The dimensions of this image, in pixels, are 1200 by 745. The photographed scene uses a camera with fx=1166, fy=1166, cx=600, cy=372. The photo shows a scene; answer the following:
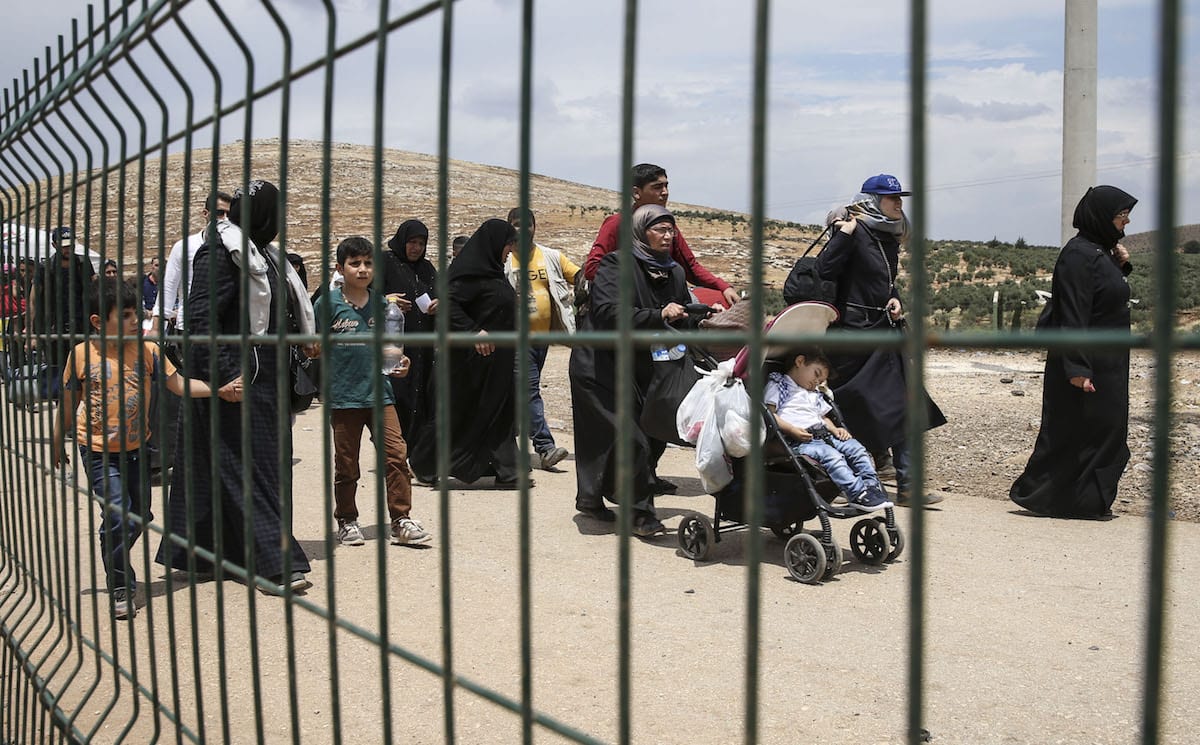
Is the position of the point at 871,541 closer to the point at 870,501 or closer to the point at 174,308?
the point at 870,501

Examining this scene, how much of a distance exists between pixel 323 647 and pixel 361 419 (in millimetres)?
1690

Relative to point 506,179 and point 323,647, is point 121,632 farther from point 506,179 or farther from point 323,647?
point 506,179

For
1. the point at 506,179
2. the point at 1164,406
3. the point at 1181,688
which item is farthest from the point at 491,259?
the point at 506,179

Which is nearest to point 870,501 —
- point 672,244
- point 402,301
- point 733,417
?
point 733,417

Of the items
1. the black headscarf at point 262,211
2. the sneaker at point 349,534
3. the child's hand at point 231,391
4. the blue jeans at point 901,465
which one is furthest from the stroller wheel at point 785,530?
the black headscarf at point 262,211

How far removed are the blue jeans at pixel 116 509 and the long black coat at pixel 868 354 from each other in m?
3.53

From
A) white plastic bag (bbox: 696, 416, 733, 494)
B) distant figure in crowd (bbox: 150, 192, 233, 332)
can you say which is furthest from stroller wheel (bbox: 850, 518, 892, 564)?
distant figure in crowd (bbox: 150, 192, 233, 332)

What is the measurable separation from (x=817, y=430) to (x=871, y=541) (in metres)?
0.56

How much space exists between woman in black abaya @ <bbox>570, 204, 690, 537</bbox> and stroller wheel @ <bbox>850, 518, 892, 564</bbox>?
3.39 ft

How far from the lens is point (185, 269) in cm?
243

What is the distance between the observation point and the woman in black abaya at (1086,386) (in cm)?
583

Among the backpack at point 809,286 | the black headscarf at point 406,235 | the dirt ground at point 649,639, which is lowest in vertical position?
the dirt ground at point 649,639

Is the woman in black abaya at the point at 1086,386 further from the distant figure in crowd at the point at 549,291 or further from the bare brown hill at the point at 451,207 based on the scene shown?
the bare brown hill at the point at 451,207

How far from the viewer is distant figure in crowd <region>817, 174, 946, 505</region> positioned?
6.16 metres
